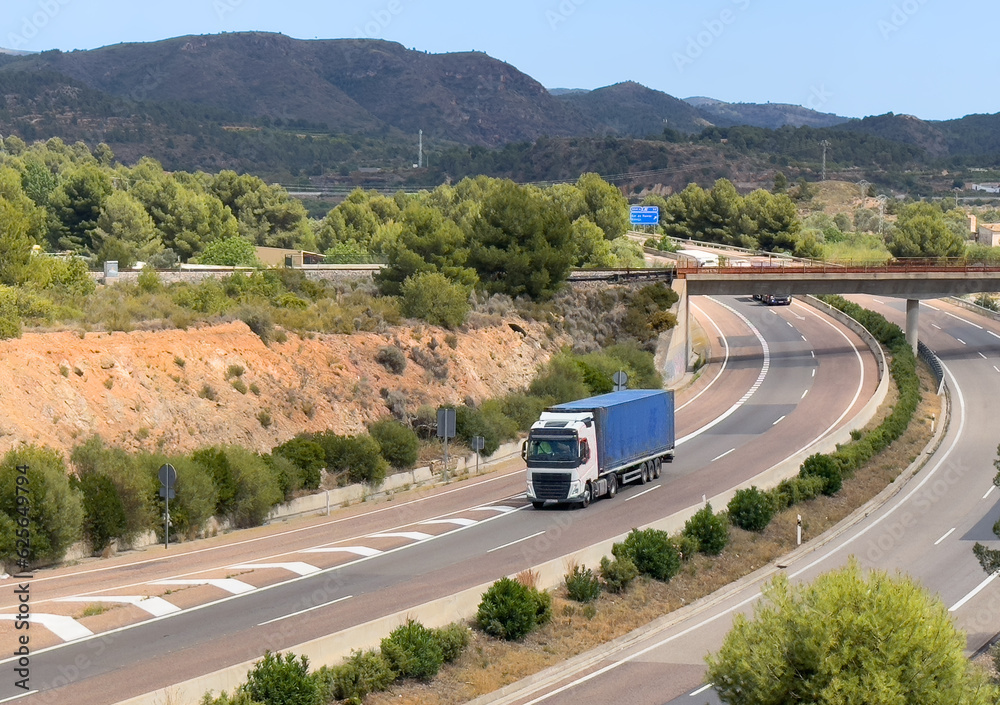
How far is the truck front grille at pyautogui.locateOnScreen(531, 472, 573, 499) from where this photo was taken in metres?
35.7

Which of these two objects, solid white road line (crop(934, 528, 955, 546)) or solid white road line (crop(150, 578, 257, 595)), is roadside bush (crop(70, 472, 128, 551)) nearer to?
solid white road line (crop(150, 578, 257, 595))

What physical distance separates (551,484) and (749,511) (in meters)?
5.85

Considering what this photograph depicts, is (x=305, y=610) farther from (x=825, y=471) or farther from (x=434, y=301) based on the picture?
(x=434, y=301)

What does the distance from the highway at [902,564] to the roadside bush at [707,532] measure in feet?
4.31

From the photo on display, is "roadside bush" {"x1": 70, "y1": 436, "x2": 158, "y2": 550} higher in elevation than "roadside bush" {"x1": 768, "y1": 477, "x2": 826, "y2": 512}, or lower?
higher

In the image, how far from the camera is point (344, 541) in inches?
1261

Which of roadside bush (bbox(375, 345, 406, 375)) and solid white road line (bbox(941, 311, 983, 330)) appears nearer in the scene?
roadside bush (bbox(375, 345, 406, 375))

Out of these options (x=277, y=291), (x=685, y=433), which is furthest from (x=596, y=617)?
(x=277, y=291)

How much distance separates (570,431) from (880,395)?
2916 centimetres

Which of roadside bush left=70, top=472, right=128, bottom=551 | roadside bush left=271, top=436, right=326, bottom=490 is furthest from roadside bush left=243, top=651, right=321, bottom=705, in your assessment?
roadside bush left=271, top=436, right=326, bottom=490

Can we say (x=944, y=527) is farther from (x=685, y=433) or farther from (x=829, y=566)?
(x=685, y=433)

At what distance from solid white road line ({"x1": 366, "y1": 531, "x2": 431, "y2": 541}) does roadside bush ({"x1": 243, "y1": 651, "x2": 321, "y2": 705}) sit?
14.4m

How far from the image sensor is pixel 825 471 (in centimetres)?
4194

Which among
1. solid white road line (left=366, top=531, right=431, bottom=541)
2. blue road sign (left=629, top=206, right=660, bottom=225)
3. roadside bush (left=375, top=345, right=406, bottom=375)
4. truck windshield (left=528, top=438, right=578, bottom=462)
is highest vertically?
blue road sign (left=629, top=206, right=660, bottom=225)
